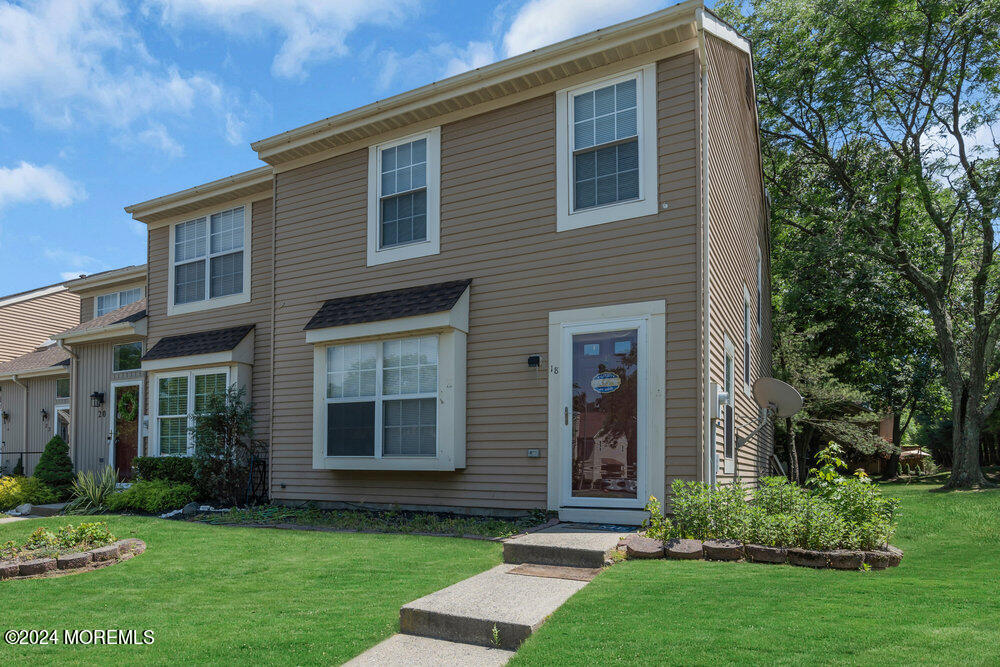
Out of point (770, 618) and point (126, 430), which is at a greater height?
point (126, 430)

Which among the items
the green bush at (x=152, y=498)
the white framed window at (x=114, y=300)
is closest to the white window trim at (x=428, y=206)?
the green bush at (x=152, y=498)

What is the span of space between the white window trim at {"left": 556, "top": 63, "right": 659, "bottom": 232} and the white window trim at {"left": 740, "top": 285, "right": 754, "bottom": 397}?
166 inches

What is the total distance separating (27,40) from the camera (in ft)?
42.9

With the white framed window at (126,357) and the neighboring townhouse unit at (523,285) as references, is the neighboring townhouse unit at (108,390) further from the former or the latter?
the neighboring townhouse unit at (523,285)

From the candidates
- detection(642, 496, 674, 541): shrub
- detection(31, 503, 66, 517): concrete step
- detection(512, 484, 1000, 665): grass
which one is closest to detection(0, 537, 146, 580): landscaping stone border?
detection(512, 484, 1000, 665): grass

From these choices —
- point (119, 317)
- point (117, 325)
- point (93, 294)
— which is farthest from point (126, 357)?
point (93, 294)

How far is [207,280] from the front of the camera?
12.7 m

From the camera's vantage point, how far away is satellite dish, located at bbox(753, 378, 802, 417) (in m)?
10.1

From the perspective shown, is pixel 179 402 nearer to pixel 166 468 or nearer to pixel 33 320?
pixel 166 468

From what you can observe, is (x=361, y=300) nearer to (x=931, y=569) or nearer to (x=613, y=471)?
(x=613, y=471)

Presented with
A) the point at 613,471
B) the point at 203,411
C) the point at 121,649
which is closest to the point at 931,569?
the point at 613,471

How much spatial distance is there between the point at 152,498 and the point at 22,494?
3.85 meters

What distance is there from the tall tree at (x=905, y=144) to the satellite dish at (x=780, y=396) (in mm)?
8582

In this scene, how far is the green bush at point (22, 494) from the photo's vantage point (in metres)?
12.4
